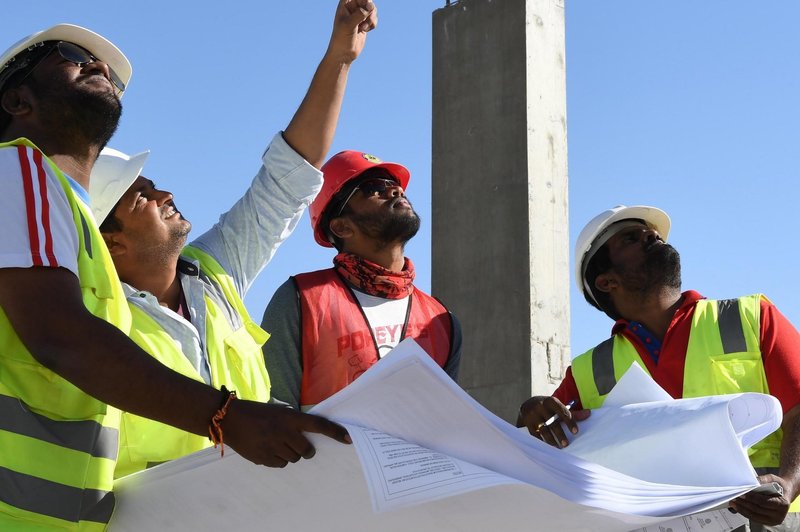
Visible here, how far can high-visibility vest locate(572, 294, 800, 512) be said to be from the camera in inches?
148

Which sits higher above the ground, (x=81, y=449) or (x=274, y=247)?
(x=274, y=247)

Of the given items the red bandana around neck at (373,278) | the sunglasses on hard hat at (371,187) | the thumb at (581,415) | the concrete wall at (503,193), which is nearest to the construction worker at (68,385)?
the thumb at (581,415)

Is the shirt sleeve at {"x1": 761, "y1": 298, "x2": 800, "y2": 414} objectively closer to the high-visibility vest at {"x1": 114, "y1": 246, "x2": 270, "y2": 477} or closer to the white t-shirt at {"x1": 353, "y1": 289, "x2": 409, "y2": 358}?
the white t-shirt at {"x1": 353, "y1": 289, "x2": 409, "y2": 358}

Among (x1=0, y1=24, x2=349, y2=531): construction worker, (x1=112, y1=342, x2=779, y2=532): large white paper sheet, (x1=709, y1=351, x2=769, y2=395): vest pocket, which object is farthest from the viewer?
(x1=709, y1=351, x2=769, y2=395): vest pocket

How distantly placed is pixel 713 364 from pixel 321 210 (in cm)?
168

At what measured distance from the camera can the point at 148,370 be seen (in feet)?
6.89

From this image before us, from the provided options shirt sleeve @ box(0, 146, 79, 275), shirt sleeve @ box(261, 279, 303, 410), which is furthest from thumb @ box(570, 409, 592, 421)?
shirt sleeve @ box(0, 146, 79, 275)

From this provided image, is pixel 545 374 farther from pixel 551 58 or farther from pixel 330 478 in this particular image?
pixel 330 478

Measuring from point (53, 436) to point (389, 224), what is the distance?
2.38 meters

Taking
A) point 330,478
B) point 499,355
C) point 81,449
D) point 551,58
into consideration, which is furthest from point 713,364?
point 551,58

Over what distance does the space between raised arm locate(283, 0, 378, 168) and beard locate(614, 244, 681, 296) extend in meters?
1.56

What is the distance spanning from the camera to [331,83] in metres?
3.52

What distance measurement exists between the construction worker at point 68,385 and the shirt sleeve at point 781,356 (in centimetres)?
217

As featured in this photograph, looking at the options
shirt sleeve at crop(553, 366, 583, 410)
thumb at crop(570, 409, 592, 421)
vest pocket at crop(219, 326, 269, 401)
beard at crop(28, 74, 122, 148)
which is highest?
beard at crop(28, 74, 122, 148)
